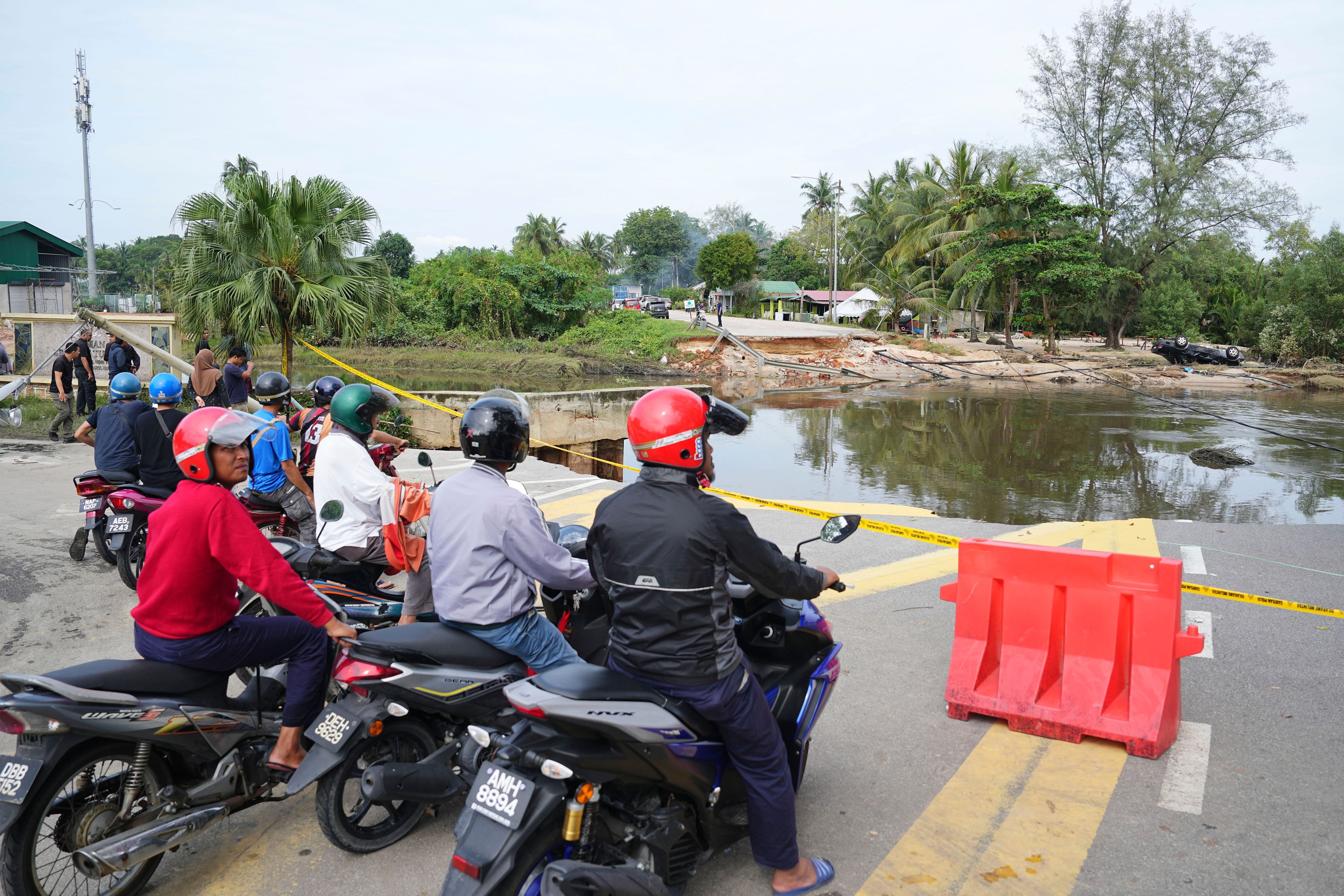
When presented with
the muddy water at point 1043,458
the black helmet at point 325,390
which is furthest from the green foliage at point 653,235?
the black helmet at point 325,390

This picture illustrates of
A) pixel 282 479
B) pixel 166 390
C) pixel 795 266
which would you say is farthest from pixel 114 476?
pixel 795 266

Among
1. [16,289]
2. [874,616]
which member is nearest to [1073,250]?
[874,616]

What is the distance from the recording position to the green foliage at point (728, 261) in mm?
66062

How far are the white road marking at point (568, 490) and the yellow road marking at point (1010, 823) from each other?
264 inches

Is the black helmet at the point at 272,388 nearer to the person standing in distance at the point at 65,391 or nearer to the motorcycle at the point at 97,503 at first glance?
the motorcycle at the point at 97,503

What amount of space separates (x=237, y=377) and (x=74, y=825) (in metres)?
9.23

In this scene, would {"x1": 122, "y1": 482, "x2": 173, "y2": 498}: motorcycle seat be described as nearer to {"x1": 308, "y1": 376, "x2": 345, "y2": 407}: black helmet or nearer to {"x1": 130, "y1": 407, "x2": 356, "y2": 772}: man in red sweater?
{"x1": 308, "y1": 376, "x2": 345, "y2": 407}: black helmet

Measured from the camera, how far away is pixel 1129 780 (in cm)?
394

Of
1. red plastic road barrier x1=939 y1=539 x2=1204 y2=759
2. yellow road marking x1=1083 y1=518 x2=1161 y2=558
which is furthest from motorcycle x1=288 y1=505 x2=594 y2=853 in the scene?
yellow road marking x1=1083 y1=518 x2=1161 y2=558

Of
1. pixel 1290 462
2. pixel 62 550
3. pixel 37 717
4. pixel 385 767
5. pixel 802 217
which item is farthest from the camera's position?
pixel 802 217

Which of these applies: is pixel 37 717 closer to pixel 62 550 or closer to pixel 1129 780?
pixel 1129 780

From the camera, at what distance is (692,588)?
279 centimetres

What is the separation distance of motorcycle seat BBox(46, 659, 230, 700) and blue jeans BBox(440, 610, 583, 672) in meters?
0.89

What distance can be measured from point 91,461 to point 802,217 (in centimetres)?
7386
